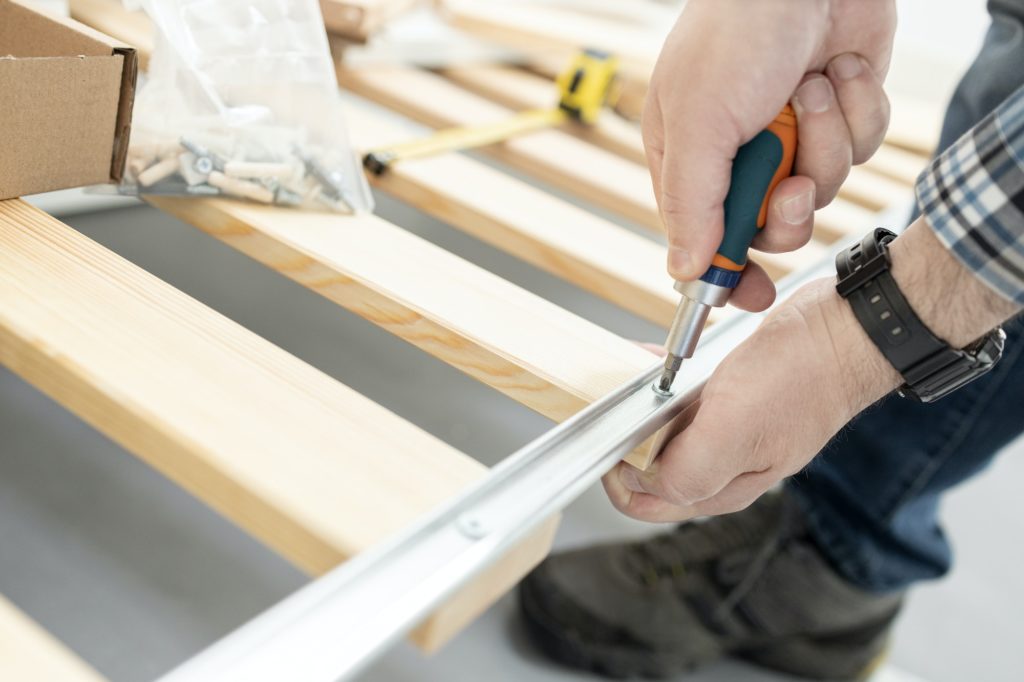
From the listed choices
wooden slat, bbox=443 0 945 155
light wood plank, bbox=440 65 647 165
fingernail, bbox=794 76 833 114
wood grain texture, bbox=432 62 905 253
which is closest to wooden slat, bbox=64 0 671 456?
fingernail, bbox=794 76 833 114

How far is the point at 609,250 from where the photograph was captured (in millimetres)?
886

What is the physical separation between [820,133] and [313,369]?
365 mm

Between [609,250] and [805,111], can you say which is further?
[609,250]

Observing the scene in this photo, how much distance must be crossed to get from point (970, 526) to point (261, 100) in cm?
142

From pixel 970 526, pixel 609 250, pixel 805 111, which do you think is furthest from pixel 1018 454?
pixel 805 111

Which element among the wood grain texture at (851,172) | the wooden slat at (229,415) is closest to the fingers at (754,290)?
the wooden slat at (229,415)

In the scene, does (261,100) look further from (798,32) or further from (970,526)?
(970,526)

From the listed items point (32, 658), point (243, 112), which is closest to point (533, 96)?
point (243, 112)

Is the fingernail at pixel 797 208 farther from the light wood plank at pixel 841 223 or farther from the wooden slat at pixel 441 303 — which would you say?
the light wood plank at pixel 841 223

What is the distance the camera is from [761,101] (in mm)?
547

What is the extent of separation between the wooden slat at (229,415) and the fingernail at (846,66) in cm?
37

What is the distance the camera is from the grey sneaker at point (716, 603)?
105cm

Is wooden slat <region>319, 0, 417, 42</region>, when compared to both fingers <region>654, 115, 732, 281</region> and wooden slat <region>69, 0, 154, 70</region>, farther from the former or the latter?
fingers <region>654, 115, 732, 281</region>

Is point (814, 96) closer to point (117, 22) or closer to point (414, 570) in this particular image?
point (414, 570)
